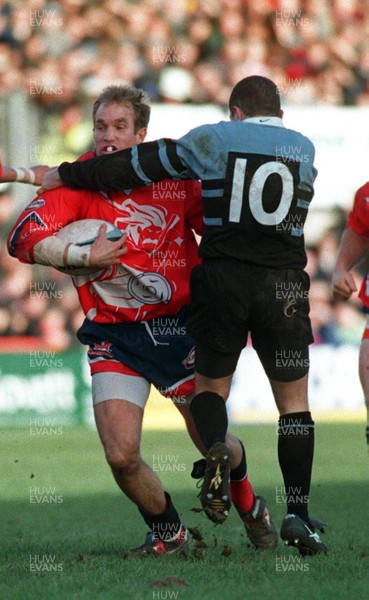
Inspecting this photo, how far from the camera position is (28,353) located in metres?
14.6

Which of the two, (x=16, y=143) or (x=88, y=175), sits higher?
(x=88, y=175)

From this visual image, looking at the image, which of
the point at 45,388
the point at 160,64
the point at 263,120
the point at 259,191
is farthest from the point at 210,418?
the point at 160,64

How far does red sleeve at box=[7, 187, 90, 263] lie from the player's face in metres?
0.26

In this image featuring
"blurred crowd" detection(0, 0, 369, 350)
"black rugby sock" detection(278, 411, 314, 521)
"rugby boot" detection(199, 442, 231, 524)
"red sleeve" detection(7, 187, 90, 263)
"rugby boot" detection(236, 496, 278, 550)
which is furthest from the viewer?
"blurred crowd" detection(0, 0, 369, 350)

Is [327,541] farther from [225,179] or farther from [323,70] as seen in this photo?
[323,70]

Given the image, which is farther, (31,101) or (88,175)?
(31,101)

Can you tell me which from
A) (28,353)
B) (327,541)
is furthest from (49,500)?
(28,353)

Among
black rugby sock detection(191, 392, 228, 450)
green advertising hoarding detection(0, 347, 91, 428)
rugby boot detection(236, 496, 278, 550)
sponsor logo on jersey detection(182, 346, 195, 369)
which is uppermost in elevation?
sponsor logo on jersey detection(182, 346, 195, 369)

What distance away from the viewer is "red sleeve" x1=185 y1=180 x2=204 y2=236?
19.8 feet

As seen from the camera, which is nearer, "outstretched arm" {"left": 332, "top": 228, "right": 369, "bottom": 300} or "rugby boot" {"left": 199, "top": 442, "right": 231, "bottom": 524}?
"rugby boot" {"left": 199, "top": 442, "right": 231, "bottom": 524}

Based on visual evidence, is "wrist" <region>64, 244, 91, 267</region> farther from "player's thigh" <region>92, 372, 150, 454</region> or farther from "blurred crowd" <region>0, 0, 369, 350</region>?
"blurred crowd" <region>0, 0, 369, 350</region>

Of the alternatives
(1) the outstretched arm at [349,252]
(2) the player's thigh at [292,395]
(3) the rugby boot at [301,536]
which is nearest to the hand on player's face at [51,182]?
(2) the player's thigh at [292,395]

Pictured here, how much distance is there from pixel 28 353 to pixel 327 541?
8711 millimetres

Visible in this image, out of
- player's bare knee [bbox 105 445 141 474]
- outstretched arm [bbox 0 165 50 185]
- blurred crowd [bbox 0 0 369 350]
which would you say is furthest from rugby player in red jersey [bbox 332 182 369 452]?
blurred crowd [bbox 0 0 369 350]
